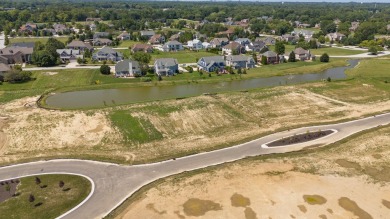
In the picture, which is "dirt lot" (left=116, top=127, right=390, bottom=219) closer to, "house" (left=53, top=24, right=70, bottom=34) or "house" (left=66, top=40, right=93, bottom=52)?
"house" (left=66, top=40, right=93, bottom=52)

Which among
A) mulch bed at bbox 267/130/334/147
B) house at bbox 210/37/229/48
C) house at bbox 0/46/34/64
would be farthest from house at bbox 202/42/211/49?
mulch bed at bbox 267/130/334/147

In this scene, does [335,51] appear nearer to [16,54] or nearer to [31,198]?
[16,54]

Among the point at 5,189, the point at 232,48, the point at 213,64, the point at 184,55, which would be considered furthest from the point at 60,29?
→ the point at 5,189

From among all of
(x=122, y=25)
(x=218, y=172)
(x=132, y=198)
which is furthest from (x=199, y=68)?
(x=122, y=25)

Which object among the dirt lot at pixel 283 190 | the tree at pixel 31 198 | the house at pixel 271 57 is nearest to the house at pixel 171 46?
the house at pixel 271 57

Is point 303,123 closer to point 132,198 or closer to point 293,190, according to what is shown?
point 293,190
